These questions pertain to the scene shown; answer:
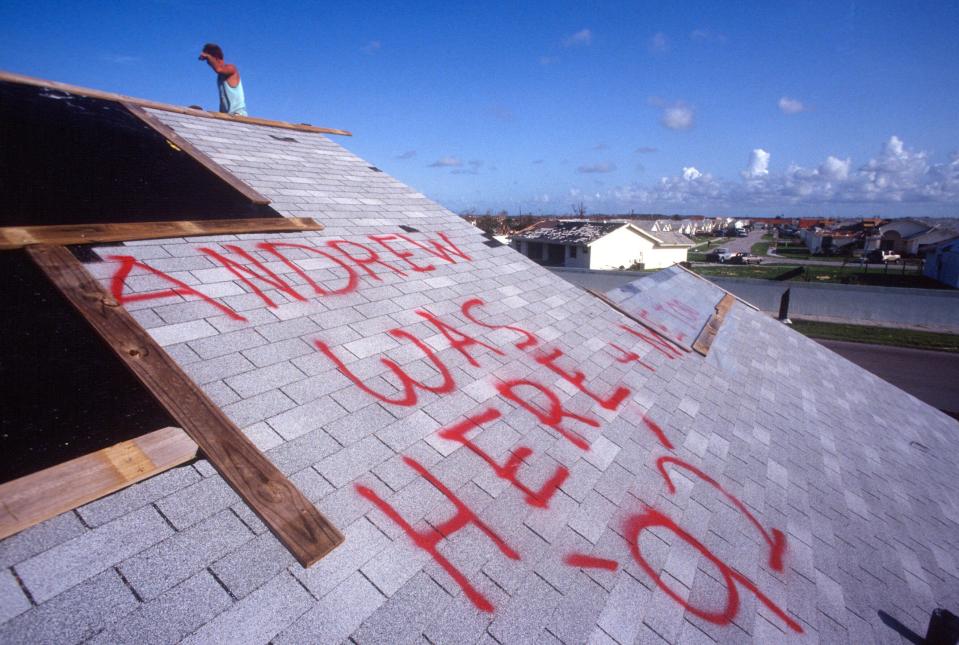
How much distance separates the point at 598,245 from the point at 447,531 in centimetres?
4332

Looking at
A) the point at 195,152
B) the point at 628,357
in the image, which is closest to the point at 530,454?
the point at 628,357

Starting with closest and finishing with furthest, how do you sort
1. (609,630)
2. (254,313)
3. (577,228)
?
(609,630), (254,313), (577,228)

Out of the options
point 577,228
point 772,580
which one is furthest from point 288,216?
point 577,228

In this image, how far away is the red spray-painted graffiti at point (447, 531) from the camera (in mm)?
2408

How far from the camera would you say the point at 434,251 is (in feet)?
21.2

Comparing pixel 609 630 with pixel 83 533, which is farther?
pixel 609 630

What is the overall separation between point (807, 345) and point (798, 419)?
5.40m

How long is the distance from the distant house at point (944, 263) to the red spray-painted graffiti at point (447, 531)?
164 ft

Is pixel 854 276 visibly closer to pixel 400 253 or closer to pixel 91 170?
pixel 400 253

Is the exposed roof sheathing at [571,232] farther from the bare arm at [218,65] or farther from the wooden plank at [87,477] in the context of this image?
the wooden plank at [87,477]

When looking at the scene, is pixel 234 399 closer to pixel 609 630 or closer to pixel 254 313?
pixel 254 313

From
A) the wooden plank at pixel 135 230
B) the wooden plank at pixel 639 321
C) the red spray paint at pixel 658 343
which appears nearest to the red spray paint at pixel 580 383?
the red spray paint at pixel 658 343

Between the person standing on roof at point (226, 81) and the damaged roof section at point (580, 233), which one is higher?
the person standing on roof at point (226, 81)

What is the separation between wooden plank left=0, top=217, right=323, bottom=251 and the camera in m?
3.56
